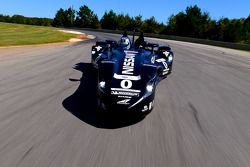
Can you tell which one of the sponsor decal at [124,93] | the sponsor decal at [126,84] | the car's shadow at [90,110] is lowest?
the car's shadow at [90,110]

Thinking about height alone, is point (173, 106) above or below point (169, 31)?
above

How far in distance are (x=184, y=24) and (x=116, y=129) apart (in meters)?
69.8

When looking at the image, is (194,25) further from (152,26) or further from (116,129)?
(116,129)

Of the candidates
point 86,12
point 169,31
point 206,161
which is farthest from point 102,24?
point 206,161

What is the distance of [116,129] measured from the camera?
18.2ft

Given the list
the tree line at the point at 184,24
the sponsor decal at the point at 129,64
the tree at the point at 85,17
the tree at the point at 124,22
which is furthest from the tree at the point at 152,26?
the sponsor decal at the point at 129,64

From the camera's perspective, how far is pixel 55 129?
5.41 m

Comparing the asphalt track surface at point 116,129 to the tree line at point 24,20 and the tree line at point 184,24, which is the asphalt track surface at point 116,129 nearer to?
the tree line at point 184,24

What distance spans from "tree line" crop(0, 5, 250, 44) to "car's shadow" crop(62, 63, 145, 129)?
52.6 metres

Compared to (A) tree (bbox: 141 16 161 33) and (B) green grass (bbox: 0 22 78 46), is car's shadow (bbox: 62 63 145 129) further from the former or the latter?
(A) tree (bbox: 141 16 161 33)

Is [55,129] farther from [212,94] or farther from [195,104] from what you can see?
[212,94]

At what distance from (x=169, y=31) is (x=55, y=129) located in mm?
73627

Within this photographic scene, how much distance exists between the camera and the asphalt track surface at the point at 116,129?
437cm

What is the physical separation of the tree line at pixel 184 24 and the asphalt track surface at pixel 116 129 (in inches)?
2062
